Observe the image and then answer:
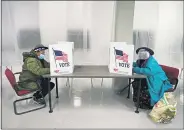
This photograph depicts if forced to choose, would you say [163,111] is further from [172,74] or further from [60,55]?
[60,55]

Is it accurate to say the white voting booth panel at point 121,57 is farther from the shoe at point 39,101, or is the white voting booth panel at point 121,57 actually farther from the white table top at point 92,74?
the shoe at point 39,101

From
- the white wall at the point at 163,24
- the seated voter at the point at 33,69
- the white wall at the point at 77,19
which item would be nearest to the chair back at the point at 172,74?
the white wall at the point at 163,24

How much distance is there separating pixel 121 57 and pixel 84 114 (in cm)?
94

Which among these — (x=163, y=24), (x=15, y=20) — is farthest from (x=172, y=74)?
(x=15, y=20)

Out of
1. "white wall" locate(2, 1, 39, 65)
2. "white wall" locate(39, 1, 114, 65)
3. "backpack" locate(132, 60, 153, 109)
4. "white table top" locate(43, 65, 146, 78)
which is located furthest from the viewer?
"white wall" locate(39, 1, 114, 65)

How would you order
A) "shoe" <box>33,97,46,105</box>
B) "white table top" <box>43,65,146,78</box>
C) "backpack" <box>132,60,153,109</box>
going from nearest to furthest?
"white table top" <box>43,65,146,78</box> → "backpack" <box>132,60,153,109</box> → "shoe" <box>33,97,46,105</box>

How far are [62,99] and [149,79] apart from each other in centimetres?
140

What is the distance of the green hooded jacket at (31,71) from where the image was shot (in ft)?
8.25

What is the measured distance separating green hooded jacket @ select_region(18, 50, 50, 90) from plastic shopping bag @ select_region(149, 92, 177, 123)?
4.94 feet

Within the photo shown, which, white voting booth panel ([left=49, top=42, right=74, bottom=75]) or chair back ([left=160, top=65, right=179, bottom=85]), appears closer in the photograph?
white voting booth panel ([left=49, top=42, right=74, bottom=75])

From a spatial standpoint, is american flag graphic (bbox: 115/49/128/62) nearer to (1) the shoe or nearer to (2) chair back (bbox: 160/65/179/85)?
(2) chair back (bbox: 160/65/179/85)

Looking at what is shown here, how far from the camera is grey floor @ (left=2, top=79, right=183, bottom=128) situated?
2.36m

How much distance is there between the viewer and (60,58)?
2.43m

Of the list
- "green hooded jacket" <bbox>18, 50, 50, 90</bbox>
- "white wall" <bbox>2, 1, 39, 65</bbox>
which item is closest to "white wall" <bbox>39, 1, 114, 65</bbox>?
"white wall" <bbox>2, 1, 39, 65</bbox>
